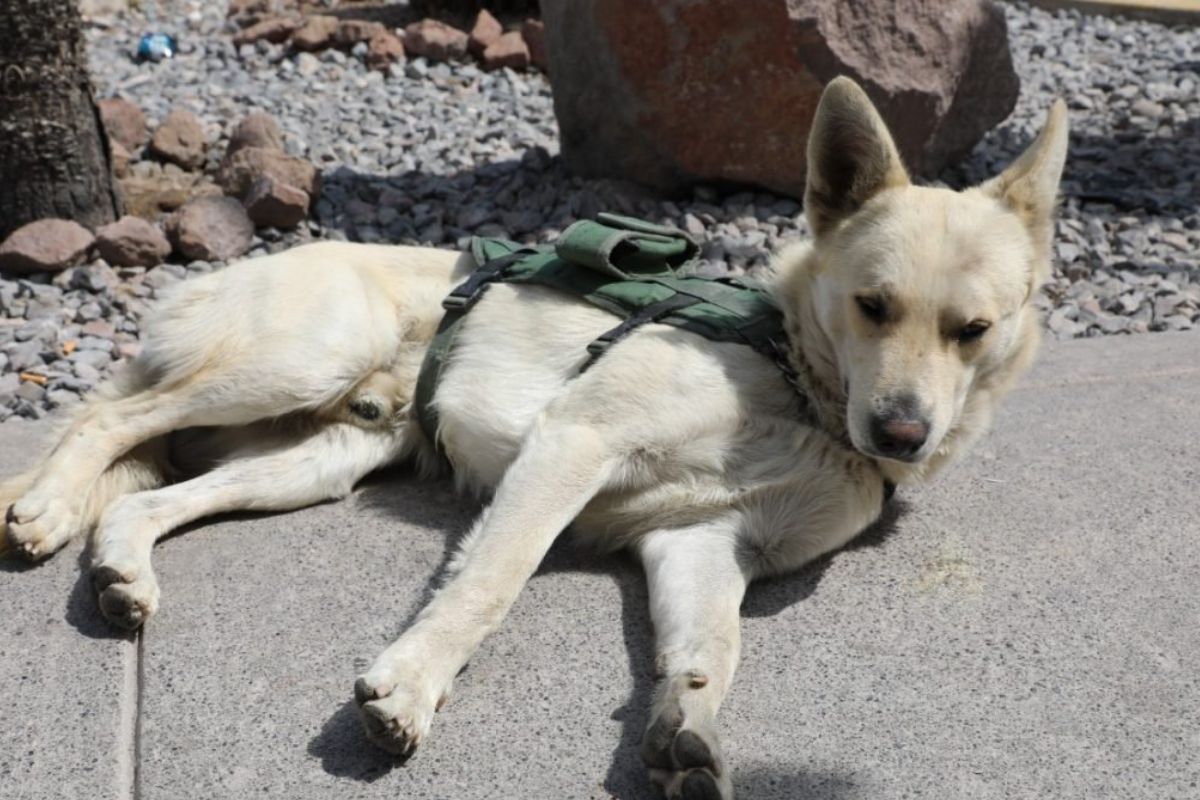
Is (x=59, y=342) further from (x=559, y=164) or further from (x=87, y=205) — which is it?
(x=559, y=164)

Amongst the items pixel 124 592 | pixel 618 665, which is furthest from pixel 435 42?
pixel 618 665

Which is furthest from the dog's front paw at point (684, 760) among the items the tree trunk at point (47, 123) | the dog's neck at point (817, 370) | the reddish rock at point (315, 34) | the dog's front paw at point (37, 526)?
the reddish rock at point (315, 34)

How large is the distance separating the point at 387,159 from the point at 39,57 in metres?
1.87

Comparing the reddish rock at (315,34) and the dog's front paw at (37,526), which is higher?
the dog's front paw at (37,526)

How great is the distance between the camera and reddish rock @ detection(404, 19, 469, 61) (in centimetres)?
788

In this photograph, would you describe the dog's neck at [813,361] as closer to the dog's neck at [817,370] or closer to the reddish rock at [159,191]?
the dog's neck at [817,370]

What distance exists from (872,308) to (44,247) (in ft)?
11.7

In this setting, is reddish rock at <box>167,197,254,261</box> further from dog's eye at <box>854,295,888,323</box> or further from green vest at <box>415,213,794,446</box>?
dog's eye at <box>854,295,888,323</box>

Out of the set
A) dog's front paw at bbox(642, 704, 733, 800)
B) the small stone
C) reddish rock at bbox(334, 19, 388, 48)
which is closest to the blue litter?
reddish rock at bbox(334, 19, 388, 48)

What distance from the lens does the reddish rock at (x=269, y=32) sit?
26.4 ft

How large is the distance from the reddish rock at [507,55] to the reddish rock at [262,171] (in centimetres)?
221

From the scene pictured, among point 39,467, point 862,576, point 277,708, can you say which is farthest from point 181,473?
point 862,576

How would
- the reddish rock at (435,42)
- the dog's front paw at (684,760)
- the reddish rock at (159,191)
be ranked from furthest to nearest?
1. the reddish rock at (435,42)
2. the reddish rock at (159,191)
3. the dog's front paw at (684,760)

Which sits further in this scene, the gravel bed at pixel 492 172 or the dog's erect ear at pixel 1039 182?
the gravel bed at pixel 492 172
